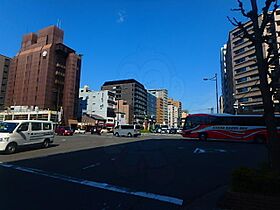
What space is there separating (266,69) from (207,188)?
3.65 metres

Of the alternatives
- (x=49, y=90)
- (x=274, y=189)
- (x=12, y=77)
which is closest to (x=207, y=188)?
(x=274, y=189)

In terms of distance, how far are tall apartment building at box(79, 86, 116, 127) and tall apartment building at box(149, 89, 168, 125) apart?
5379cm

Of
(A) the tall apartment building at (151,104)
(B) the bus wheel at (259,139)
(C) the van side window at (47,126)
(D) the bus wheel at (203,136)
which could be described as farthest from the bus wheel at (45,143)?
(A) the tall apartment building at (151,104)

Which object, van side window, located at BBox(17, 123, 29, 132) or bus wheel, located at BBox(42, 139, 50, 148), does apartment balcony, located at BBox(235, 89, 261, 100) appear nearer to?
bus wheel, located at BBox(42, 139, 50, 148)

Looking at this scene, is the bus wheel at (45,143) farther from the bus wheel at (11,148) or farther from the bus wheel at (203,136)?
the bus wheel at (203,136)

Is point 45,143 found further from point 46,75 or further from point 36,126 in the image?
point 46,75

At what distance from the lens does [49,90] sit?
68.9 meters

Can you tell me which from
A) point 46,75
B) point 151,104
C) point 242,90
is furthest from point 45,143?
point 151,104

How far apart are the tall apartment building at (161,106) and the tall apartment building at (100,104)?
53789mm

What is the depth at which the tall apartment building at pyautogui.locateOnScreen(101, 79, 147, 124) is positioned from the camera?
377ft

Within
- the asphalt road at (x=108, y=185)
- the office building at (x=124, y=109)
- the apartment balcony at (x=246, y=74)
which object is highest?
the apartment balcony at (x=246, y=74)

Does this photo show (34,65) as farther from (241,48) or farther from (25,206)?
(25,206)

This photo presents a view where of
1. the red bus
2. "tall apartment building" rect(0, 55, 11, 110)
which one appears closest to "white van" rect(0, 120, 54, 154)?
the red bus

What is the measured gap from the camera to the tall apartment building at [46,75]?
228ft
